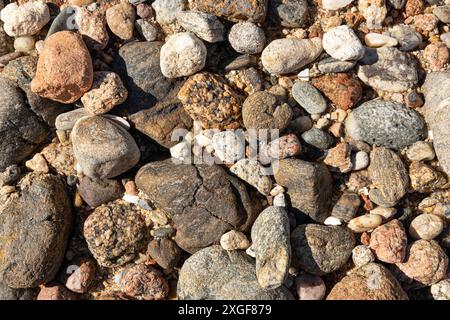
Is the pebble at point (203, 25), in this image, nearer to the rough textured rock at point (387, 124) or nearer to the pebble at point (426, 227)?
the rough textured rock at point (387, 124)

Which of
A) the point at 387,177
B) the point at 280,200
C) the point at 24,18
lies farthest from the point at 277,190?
the point at 24,18

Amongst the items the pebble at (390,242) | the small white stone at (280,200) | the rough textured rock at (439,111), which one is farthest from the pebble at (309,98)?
the pebble at (390,242)

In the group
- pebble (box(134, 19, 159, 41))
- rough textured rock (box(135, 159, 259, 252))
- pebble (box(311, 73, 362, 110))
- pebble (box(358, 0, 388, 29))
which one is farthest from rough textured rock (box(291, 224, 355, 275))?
pebble (box(134, 19, 159, 41))

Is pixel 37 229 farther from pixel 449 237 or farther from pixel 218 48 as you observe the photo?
pixel 449 237

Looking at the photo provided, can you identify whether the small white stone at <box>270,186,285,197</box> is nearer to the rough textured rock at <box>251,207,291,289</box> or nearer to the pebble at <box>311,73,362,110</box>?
the rough textured rock at <box>251,207,291,289</box>

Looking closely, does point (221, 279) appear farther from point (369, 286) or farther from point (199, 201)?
point (369, 286)

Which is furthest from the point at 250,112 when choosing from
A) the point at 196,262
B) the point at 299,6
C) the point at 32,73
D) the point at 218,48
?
the point at 32,73
